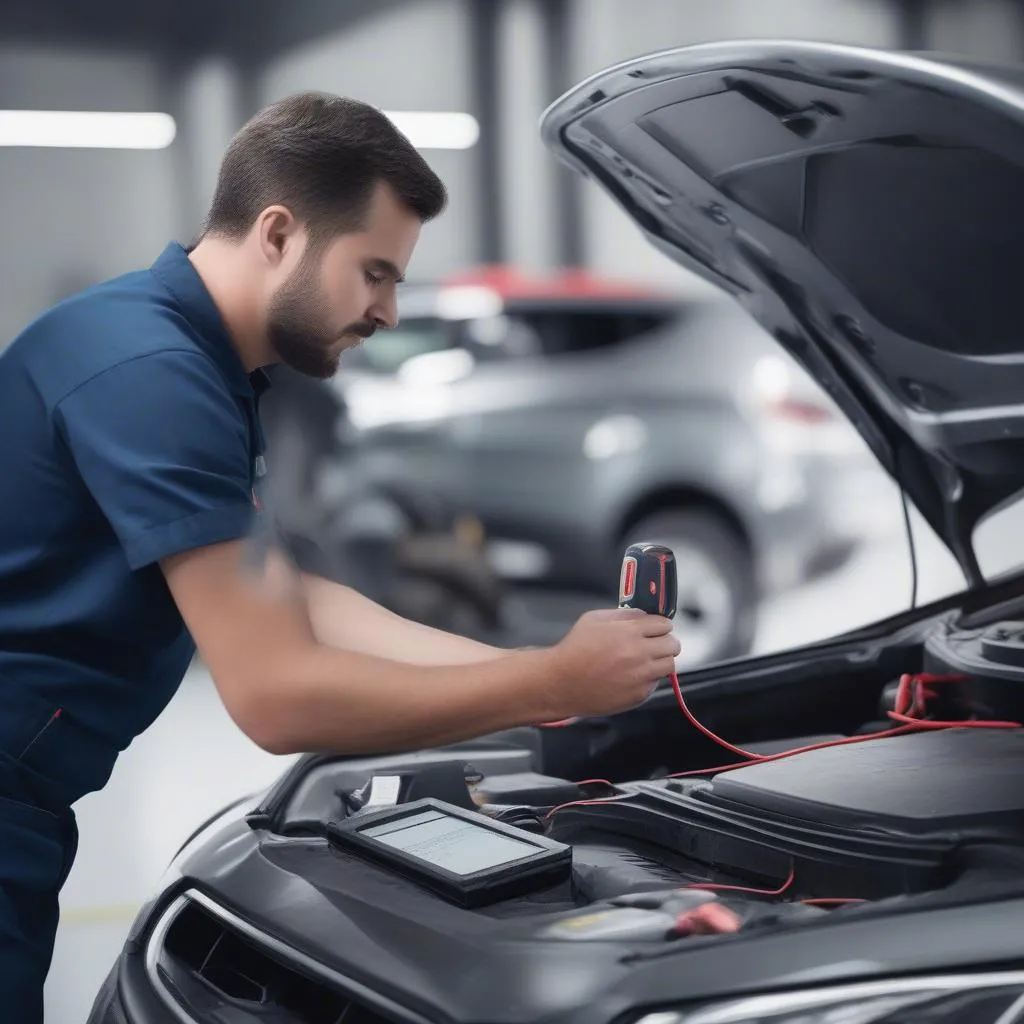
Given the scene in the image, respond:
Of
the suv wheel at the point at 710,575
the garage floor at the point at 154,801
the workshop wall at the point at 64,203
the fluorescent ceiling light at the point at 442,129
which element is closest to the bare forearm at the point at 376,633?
the garage floor at the point at 154,801

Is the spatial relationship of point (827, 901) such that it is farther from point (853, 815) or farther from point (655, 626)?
point (655, 626)

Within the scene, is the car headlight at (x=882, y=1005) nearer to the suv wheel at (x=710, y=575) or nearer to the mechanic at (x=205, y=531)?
the mechanic at (x=205, y=531)

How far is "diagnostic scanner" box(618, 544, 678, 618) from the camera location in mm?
1414

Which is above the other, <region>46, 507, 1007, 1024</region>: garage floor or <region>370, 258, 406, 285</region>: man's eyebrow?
<region>370, 258, 406, 285</region>: man's eyebrow

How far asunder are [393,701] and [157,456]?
1.06ft

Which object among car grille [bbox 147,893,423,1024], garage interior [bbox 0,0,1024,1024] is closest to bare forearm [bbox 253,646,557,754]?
car grille [bbox 147,893,423,1024]

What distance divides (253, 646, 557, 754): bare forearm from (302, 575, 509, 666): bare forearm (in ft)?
1.15

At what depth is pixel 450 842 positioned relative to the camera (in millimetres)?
1435

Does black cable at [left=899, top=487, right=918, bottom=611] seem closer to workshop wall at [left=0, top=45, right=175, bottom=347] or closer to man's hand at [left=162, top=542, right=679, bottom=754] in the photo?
man's hand at [left=162, top=542, right=679, bottom=754]

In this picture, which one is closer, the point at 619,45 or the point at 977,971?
the point at 977,971

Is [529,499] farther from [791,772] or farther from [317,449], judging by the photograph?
[791,772]

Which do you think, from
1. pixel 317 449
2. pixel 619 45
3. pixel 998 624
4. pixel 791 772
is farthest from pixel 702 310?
pixel 791 772

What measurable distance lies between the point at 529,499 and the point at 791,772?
3.70 m

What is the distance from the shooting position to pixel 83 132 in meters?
6.58
